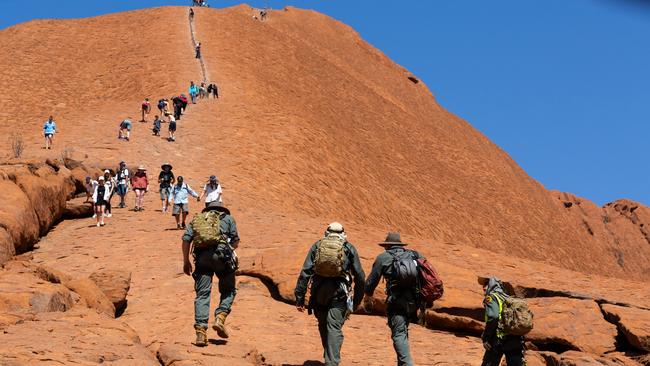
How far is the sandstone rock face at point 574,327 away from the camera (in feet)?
39.8

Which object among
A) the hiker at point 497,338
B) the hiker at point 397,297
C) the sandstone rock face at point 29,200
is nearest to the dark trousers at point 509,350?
the hiker at point 497,338

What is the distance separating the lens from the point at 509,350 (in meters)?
9.70

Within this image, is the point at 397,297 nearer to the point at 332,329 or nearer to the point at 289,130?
the point at 332,329

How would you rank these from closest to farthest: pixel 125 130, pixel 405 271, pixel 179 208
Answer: pixel 405 271
pixel 179 208
pixel 125 130

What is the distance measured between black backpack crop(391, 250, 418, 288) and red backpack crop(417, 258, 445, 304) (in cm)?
10

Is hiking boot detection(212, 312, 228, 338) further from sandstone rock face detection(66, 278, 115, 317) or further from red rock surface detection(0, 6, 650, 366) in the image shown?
sandstone rock face detection(66, 278, 115, 317)

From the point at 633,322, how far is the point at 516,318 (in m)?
3.94

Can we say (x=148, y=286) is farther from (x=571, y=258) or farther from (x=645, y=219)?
(x=645, y=219)

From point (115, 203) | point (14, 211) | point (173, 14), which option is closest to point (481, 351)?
point (14, 211)

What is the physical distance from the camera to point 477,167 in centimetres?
6538

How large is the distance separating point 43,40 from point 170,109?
26260 mm

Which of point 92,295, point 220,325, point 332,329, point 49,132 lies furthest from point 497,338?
point 49,132

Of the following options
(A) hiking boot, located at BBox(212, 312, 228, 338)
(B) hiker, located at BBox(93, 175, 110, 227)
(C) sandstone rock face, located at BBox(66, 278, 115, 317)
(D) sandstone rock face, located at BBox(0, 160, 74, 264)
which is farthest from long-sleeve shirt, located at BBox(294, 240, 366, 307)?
(B) hiker, located at BBox(93, 175, 110, 227)

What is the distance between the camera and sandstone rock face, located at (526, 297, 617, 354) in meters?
12.1
